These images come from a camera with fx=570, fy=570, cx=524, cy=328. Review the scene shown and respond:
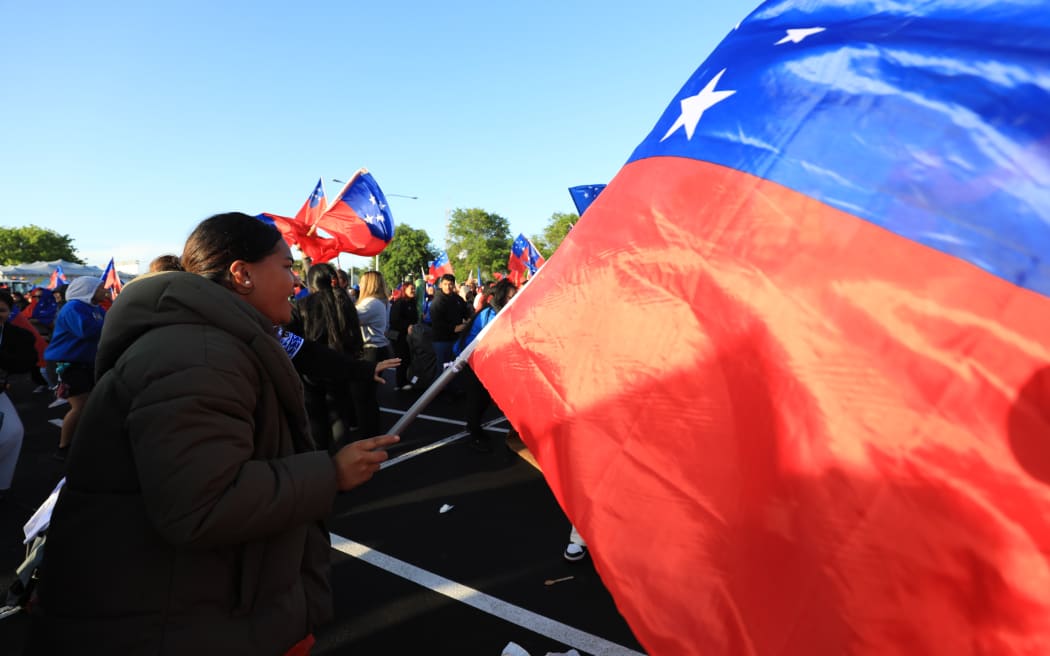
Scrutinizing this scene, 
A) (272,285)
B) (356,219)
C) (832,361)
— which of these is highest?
(832,361)

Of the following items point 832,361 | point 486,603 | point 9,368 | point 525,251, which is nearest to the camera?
point 832,361

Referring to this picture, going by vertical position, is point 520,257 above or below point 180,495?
below

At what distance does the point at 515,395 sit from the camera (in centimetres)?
192

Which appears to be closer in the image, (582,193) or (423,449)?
(582,193)

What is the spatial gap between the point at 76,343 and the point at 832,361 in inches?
257

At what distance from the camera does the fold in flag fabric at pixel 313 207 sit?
927 cm

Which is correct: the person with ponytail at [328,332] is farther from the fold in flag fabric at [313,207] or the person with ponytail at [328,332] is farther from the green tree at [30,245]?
the green tree at [30,245]

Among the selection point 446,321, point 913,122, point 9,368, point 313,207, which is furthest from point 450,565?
point 313,207

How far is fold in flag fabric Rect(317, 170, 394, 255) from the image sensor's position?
27.7ft

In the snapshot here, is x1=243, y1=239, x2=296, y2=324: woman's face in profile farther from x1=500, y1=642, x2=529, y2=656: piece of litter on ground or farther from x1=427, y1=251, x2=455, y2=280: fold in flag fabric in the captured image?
x1=427, y1=251, x2=455, y2=280: fold in flag fabric

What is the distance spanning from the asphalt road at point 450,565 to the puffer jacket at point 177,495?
1.82 metres

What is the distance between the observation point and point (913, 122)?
1534mm

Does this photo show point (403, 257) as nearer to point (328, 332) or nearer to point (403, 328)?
point (403, 328)

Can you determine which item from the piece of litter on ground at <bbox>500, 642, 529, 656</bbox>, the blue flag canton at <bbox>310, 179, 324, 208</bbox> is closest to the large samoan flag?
the piece of litter on ground at <bbox>500, 642, 529, 656</bbox>
